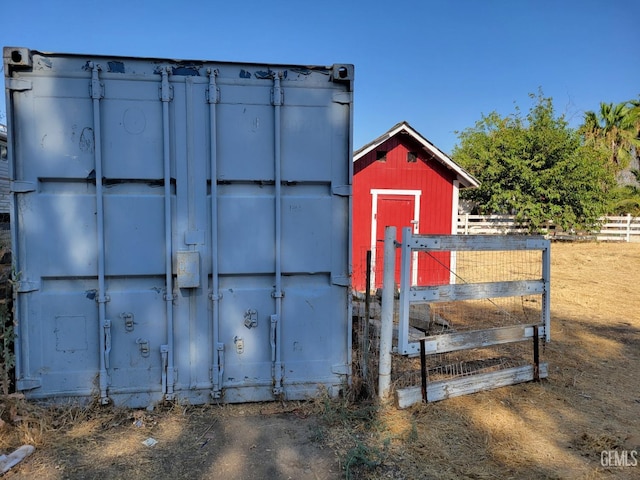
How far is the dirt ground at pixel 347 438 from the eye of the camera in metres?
2.91

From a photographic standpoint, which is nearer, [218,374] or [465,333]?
[218,374]

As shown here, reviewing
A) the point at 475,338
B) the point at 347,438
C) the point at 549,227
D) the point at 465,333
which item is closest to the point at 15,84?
the point at 347,438

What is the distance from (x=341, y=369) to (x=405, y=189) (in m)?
8.96

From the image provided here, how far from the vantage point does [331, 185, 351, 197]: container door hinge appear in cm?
380

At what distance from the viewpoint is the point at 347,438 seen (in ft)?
10.9

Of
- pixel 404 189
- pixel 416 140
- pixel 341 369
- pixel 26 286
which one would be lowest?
pixel 341 369

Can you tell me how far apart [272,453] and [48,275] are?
2334 mm

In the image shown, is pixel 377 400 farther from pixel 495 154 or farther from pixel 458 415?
pixel 495 154

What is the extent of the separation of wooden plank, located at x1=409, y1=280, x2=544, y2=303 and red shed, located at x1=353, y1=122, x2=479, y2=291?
713 centimetres

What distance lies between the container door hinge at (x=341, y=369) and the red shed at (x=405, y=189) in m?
7.76

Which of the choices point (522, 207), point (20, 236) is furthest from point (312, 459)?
point (522, 207)

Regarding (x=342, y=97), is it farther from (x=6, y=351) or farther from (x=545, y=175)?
(x=545, y=175)

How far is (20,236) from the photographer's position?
3449mm

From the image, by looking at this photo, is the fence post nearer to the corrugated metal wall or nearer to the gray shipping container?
the gray shipping container
